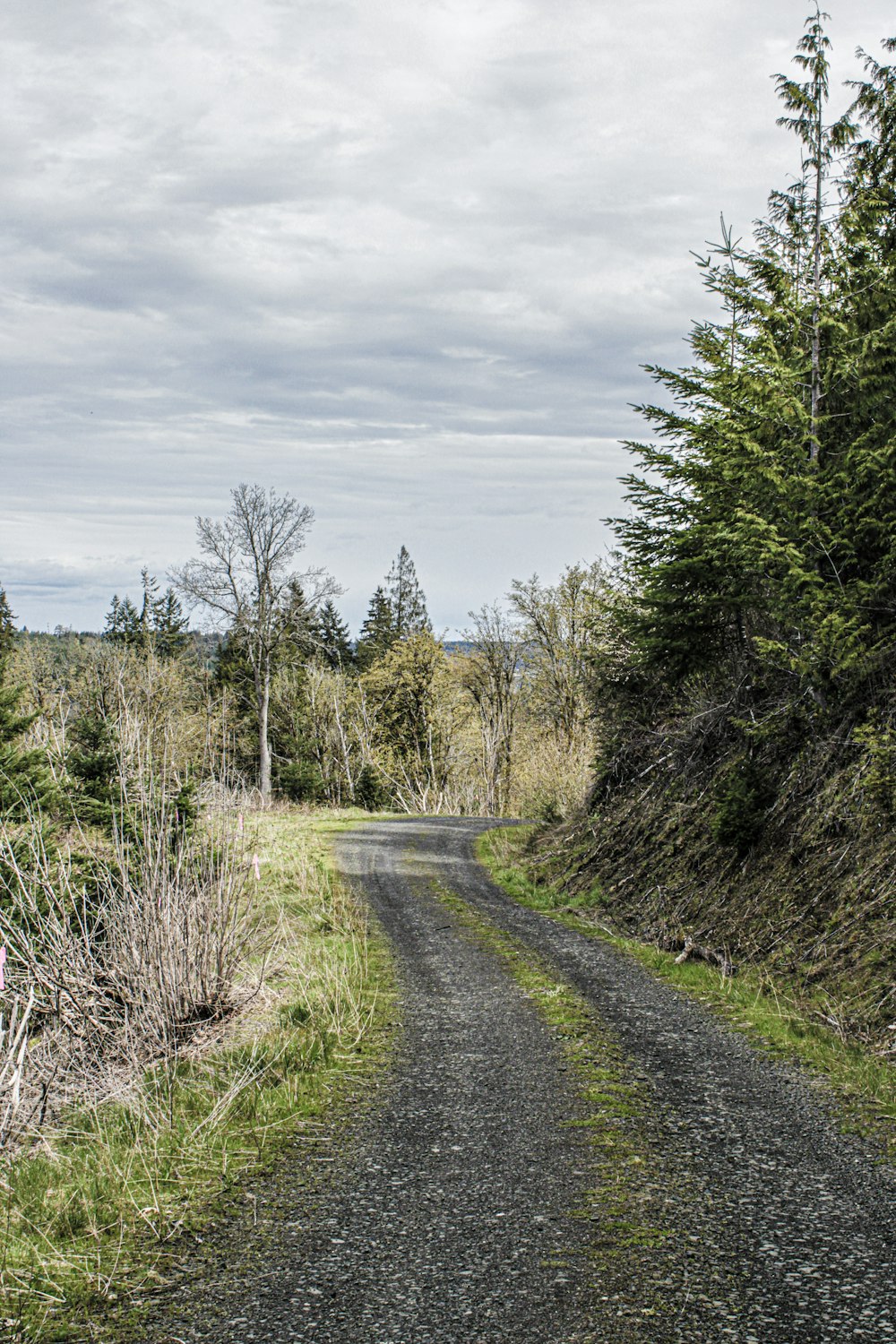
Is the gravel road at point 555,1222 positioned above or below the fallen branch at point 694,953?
above

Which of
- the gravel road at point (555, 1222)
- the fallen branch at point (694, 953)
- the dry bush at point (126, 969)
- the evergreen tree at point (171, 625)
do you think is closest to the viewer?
the gravel road at point (555, 1222)

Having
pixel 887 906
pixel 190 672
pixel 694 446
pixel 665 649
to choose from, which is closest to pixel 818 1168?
pixel 887 906

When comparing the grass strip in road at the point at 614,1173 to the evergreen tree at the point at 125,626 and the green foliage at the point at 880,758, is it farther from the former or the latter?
the evergreen tree at the point at 125,626

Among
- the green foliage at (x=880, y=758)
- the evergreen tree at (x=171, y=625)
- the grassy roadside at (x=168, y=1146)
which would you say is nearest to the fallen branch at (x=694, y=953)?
the green foliage at (x=880, y=758)

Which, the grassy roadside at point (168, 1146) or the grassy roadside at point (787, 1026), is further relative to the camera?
Answer: the grassy roadside at point (787, 1026)

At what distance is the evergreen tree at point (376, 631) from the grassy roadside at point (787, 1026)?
1870 inches

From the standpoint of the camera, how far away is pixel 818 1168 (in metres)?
5.00

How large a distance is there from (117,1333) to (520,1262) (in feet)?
5.08

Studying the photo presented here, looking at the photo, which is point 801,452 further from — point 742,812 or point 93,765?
point 93,765

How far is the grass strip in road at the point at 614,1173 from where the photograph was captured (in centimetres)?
373

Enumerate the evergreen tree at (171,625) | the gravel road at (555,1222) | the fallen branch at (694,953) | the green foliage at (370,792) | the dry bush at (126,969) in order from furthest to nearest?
the evergreen tree at (171,625) < the green foliage at (370,792) < the fallen branch at (694,953) < the dry bush at (126,969) < the gravel road at (555,1222)

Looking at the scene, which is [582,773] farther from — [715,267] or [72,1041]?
[72,1041]

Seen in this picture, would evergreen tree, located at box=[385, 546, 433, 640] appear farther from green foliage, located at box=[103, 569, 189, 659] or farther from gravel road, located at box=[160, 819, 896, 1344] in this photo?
gravel road, located at box=[160, 819, 896, 1344]

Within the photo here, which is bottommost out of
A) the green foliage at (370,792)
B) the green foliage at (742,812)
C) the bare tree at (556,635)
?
the green foliage at (370,792)
